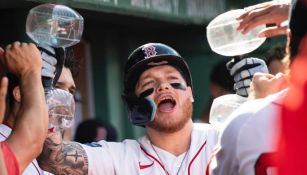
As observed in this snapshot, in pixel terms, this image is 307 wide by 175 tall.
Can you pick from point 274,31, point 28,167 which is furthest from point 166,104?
point 274,31

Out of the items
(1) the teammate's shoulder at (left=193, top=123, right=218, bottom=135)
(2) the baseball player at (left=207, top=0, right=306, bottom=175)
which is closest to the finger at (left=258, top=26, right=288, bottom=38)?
(2) the baseball player at (left=207, top=0, right=306, bottom=175)

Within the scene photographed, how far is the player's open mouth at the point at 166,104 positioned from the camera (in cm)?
450

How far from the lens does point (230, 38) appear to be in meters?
4.49

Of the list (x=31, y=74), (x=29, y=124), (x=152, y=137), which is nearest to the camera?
(x=29, y=124)

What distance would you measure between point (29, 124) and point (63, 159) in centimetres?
110

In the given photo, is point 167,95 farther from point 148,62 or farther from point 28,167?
point 28,167

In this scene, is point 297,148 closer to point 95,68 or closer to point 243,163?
point 243,163

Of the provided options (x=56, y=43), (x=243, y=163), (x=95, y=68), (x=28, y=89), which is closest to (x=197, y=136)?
(x=56, y=43)

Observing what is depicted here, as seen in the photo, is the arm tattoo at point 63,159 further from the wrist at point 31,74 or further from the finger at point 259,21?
the finger at point 259,21

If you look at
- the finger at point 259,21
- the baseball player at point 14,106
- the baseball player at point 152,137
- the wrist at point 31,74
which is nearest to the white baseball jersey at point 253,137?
the finger at point 259,21

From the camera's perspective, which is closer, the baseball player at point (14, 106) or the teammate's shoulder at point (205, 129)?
the baseball player at point (14, 106)

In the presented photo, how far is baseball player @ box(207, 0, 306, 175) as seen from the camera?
2219mm

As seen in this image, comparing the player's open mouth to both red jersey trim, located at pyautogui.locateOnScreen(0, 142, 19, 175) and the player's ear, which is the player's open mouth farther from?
red jersey trim, located at pyautogui.locateOnScreen(0, 142, 19, 175)

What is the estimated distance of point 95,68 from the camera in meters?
8.41
